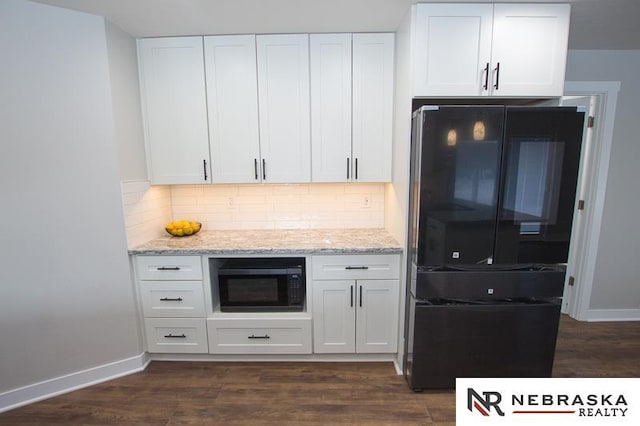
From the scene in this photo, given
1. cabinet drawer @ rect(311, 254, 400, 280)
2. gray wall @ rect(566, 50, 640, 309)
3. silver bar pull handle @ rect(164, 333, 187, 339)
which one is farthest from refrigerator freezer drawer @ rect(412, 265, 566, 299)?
silver bar pull handle @ rect(164, 333, 187, 339)

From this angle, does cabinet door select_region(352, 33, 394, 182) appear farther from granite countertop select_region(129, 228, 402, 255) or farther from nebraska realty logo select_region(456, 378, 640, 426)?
nebraska realty logo select_region(456, 378, 640, 426)

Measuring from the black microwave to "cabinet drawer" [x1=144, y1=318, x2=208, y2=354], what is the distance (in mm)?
242

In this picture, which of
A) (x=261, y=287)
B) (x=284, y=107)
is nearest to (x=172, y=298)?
(x=261, y=287)

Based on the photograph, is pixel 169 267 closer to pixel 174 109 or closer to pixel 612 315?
pixel 174 109

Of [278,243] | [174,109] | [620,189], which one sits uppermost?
[174,109]

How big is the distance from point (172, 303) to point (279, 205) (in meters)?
1.18

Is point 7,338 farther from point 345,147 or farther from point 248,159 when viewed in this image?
→ point 345,147

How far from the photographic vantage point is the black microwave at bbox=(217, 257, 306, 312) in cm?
211

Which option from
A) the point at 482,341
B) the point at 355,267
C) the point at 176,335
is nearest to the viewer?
the point at 482,341

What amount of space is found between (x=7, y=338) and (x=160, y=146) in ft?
5.20

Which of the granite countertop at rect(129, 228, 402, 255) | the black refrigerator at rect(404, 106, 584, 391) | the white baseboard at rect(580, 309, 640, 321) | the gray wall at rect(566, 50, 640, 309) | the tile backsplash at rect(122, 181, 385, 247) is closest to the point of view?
the black refrigerator at rect(404, 106, 584, 391)

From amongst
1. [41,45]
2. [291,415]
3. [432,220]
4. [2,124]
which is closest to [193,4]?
[41,45]

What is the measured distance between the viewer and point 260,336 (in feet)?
7.03

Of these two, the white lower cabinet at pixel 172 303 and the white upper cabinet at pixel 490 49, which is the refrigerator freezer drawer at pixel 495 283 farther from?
the white lower cabinet at pixel 172 303
